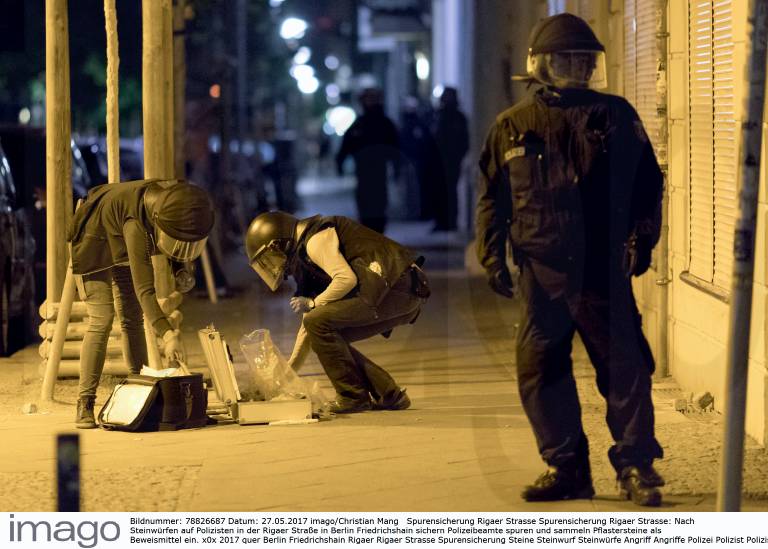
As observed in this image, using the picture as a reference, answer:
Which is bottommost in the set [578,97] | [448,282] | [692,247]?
[448,282]

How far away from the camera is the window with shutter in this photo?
8766 millimetres

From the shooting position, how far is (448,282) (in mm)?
17188

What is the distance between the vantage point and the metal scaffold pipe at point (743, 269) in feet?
17.1

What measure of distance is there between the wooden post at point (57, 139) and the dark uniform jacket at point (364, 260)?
216cm

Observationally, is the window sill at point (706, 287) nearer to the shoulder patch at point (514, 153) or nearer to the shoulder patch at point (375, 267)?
the shoulder patch at point (375, 267)

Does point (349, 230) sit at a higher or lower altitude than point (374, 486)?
higher

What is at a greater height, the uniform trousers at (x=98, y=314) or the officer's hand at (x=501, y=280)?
the officer's hand at (x=501, y=280)

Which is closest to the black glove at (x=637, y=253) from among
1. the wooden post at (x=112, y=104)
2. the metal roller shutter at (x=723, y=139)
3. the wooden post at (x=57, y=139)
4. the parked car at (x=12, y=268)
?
the metal roller shutter at (x=723, y=139)

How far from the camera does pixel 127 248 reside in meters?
8.43

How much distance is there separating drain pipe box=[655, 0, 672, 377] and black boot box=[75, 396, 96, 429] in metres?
3.64

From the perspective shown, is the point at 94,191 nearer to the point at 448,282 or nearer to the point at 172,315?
the point at 172,315

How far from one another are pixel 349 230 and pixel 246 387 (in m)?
1.02
